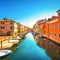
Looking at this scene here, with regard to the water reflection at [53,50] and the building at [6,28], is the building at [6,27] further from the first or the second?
the water reflection at [53,50]

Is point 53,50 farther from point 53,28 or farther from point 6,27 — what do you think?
point 6,27

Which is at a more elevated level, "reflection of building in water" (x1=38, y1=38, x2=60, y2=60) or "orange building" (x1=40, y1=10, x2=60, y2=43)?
"orange building" (x1=40, y1=10, x2=60, y2=43)

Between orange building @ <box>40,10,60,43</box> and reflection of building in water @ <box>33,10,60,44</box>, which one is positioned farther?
reflection of building in water @ <box>33,10,60,44</box>

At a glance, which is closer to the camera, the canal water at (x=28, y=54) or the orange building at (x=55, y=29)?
the canal water at (x=28, y=54)

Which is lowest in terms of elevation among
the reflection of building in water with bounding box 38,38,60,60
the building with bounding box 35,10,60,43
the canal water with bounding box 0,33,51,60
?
the canal water with bounding box 0,33,51,60

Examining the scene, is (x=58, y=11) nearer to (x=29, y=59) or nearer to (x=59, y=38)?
(x=59, y=38)

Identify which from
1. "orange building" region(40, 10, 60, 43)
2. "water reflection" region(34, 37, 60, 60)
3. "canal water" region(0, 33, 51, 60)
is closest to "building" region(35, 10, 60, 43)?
"orange building" region(40, 10, 60, 43)

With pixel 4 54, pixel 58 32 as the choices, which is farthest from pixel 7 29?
pixel 4 54

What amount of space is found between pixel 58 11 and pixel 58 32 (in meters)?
7.01

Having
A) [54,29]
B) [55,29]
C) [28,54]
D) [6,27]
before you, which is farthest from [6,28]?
[28,54]

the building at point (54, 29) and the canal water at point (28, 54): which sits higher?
the building at point (54, 29)

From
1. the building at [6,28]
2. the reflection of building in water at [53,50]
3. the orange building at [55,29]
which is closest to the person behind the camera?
the reflection of building in water at [53,50]

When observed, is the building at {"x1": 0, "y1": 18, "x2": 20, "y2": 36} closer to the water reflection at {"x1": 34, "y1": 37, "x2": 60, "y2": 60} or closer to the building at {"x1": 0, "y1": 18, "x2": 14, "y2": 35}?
the building at {"x1": 0, "y1": 18, "x2": 14, "y2": 35}

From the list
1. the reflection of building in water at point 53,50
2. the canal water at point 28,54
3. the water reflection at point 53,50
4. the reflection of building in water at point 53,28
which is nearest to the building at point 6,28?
the reflection of building in water at point 53,28
